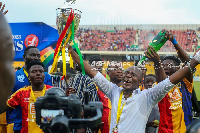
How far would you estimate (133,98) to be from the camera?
308cm

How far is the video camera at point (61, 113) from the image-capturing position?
4.00 feet

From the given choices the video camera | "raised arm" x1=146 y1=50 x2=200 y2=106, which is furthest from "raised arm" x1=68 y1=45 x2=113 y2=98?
the video camera

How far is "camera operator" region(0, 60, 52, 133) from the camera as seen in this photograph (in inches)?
142

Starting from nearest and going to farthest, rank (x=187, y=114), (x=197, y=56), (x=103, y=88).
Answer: (x=197, y=56) < (x=103, y=88) < (x=187, y=114)

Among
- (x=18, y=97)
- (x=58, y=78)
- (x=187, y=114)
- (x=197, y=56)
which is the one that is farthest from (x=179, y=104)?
(x=18, y=97)

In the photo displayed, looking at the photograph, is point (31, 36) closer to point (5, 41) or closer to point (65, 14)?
point (65, 14)

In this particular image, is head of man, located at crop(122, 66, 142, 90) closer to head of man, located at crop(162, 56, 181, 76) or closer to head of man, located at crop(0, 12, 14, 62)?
head of man, located at crop(162, 56, 181, 76)

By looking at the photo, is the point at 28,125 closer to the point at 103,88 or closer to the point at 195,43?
the point at 103,88

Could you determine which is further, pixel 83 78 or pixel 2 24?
pixel 83 78

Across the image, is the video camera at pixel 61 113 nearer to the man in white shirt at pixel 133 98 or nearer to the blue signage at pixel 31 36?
the man in white shirt at pixel 133 98

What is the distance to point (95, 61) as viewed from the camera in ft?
17.3

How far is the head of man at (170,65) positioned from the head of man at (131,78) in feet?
2.51

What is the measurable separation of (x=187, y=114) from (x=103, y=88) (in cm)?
131

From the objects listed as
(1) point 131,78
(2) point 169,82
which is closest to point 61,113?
(2) point 169,82
